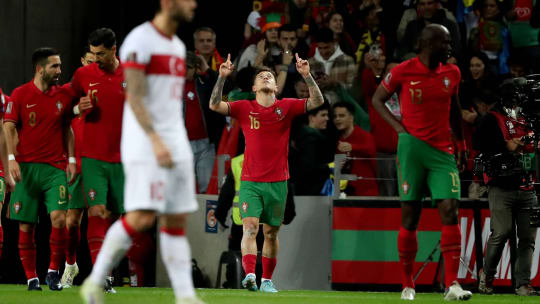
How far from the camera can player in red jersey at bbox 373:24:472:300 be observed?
380 inches

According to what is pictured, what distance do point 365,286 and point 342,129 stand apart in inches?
93.9

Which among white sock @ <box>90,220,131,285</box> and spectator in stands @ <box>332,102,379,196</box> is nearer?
white sock @ <box>90,220,131,285</box>

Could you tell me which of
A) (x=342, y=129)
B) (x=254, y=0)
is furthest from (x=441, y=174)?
(x=254, y=0)

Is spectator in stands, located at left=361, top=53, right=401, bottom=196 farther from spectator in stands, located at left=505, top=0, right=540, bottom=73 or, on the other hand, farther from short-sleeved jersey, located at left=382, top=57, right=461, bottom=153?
short-sleeved jersey, located at left=382, top=57, right=461, bottom=153

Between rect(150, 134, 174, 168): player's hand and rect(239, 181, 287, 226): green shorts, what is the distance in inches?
183

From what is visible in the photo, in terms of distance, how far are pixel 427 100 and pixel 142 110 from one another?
3.97 m

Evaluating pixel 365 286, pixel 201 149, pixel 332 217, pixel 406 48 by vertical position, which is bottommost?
pixel 365 286

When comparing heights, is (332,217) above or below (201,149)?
below

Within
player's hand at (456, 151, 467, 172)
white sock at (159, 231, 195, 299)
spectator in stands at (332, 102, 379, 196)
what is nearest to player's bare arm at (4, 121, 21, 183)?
white sock at (159, 231, 195, 299)

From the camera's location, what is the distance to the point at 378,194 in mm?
13602

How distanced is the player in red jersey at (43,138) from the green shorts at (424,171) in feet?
11.8

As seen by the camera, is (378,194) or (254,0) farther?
(254,0)

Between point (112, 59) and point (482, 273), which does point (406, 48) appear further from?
point (112, 59)

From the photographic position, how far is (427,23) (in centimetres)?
1548
